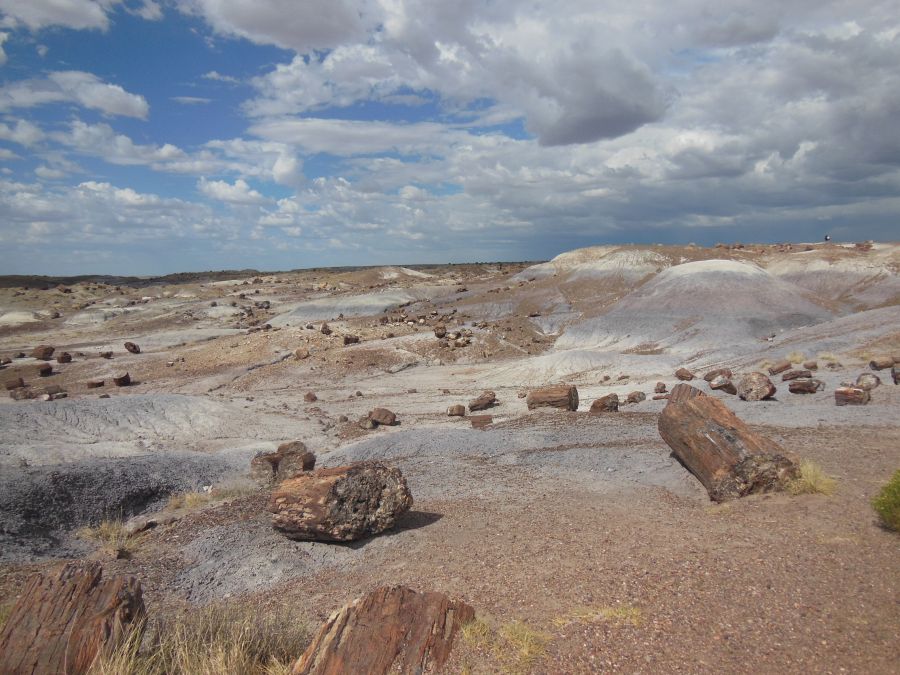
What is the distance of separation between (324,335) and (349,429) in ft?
70.3

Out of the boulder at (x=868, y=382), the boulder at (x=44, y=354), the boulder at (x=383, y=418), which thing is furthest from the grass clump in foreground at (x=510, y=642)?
the boulder at (x=44, y=354)

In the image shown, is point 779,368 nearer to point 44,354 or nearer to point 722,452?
point 722,452

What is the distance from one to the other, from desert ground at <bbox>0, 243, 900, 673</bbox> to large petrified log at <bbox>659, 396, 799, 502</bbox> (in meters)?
0.29

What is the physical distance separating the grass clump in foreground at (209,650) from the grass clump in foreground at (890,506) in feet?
23.5

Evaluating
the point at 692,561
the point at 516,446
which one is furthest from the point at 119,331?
the point at 692,561

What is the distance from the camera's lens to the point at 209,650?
4.76 metres

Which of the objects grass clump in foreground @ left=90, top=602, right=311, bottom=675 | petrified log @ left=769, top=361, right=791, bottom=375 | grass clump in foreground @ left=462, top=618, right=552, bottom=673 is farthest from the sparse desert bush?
petrified log @ left=769, top=361, right=791, bottom=375

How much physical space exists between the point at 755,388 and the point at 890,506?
10521mm

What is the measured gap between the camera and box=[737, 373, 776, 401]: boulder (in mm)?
16688

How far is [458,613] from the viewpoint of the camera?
18.0 feet

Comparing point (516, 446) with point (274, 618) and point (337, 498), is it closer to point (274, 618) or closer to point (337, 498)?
point (337, 498)

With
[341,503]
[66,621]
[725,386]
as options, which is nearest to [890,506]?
[341,503]

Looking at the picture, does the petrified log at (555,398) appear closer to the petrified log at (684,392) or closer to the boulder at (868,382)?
the petrified log at (684,392)

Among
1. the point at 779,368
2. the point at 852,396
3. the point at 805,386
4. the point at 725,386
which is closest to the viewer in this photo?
the point at 852,396
